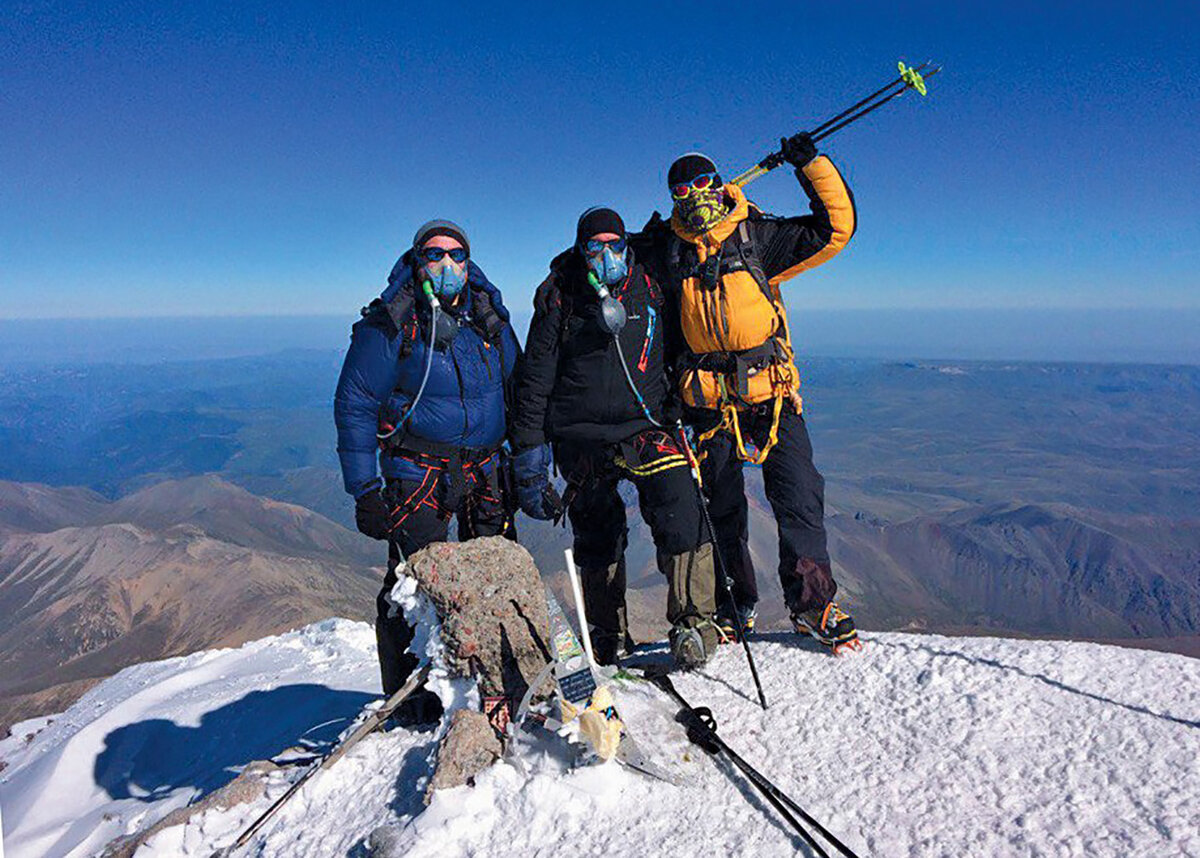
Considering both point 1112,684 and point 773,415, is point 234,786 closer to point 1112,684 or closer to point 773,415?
point 773,415

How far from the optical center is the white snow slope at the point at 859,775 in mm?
3186

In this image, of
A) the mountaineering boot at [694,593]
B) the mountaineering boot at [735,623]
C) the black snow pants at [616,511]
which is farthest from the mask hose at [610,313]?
the mountaineering boot at [735,623]

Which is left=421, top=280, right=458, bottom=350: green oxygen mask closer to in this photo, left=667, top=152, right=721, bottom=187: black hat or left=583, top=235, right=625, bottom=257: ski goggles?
left=583, top=235, right=625, bottom=257: ski goggles

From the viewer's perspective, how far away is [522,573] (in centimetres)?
486

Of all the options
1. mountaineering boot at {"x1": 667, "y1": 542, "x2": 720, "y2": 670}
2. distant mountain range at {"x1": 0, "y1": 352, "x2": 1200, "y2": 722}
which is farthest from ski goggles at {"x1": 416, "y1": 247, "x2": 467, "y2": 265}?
distant mountain range at {"x1": 0, "y1": 352, "x2": 1200, "y2": 722}

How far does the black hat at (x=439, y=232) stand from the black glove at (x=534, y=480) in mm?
2040

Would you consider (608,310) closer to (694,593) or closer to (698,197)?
(698,197)

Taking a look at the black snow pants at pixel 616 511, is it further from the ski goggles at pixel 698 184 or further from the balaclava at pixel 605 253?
the ski goggles at pixel 698 184

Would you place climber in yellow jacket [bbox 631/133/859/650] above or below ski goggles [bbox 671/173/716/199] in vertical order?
below

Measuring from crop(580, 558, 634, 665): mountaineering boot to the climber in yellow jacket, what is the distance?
1287 millimetres

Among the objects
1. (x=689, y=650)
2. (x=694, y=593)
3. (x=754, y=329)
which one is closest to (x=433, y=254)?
(x=754, y=329)

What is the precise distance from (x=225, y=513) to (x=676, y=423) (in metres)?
177

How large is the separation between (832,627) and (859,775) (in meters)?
1.64

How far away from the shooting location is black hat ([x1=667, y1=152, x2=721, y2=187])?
552 centimetres
